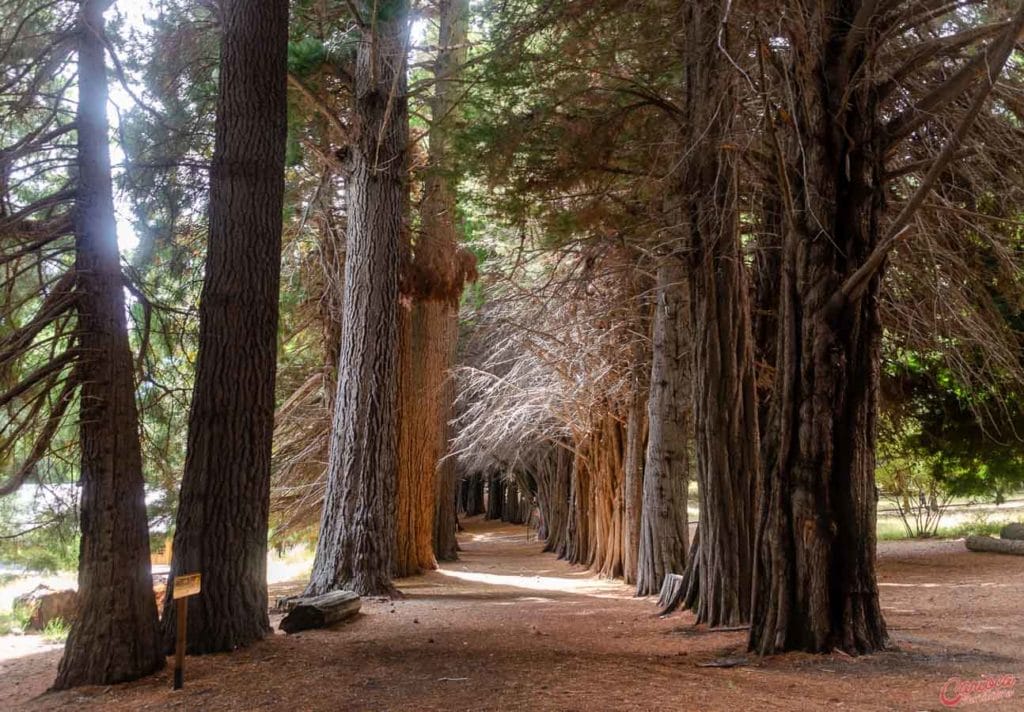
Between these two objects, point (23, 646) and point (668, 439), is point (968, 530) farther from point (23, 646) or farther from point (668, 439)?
point (23, 646)

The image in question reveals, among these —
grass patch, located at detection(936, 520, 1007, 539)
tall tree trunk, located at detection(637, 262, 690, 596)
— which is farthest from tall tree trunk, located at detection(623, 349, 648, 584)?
grass patch, located at detection(936, 520, 1007, 539)

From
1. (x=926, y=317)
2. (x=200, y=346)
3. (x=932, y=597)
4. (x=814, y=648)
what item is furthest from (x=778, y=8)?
(x=932, y=597)

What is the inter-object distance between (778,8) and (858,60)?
841 millimetres

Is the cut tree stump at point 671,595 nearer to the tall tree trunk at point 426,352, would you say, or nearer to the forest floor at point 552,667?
the forest floor at point 552,667

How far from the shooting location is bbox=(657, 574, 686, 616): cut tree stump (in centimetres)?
942

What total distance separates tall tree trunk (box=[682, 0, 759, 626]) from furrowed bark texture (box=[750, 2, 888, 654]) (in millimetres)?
1563

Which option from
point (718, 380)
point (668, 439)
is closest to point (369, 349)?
point (668, 439)

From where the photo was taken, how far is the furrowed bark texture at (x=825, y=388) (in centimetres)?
630

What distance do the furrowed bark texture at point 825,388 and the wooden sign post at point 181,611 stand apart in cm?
433

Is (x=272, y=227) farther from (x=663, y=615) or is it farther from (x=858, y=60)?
(x=663, y=615)

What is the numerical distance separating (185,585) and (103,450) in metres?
1.29

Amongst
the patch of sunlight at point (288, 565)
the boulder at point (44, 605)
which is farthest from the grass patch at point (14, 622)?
the patch of sunlight at point (288, 565)
